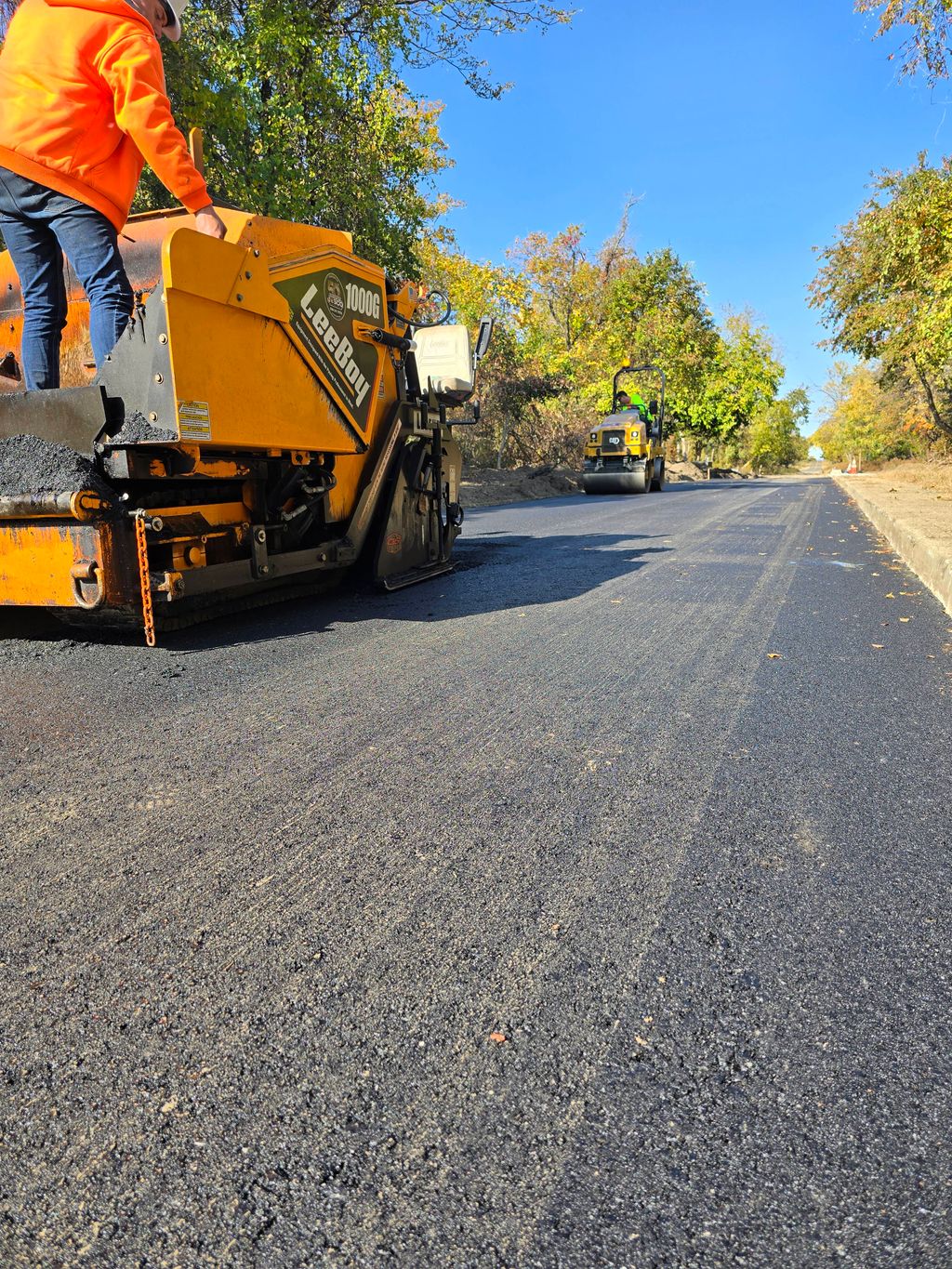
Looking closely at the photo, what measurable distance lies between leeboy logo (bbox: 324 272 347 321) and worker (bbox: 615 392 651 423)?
1810 cm

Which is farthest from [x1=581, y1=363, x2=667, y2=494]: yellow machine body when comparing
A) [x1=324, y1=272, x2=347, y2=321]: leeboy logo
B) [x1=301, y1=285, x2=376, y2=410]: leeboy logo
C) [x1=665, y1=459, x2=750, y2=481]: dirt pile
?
[x1=665, y1=459, x2=750, y2=481]: dirt pile

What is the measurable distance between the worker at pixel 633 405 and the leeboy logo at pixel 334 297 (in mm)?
18101

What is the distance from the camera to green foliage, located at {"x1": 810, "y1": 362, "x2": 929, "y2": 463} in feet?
125

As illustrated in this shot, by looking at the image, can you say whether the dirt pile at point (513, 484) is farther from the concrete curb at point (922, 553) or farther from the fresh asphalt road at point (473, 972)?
the fresh asphalt road at point (473, 972)

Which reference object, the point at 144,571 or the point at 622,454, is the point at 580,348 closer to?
the point at 622,454

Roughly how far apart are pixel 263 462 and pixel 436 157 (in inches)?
987

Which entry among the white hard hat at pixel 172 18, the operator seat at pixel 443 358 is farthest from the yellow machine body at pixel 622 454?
the white hard hat at pixel 172 18

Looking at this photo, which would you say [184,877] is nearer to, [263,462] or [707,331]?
[263,462]

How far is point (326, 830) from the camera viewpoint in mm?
2199

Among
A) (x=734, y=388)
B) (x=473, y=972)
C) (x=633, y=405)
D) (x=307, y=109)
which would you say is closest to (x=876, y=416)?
(x=734, y=388)

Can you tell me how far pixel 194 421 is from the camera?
11.6 feet

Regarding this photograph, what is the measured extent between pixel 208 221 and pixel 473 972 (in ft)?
11.9

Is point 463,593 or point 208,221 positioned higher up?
point 208,221

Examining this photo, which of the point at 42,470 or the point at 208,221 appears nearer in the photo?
the point at 42,470
